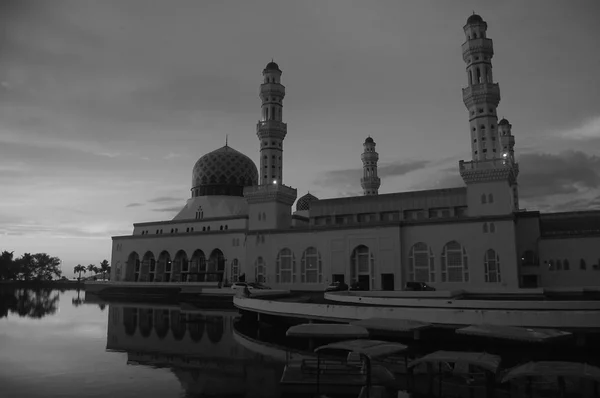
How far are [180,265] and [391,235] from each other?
28.6m

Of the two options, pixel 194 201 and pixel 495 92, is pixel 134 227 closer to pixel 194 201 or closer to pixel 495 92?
pixel 194 201

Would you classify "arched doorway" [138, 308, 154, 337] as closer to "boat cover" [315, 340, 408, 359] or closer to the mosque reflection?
the mosque reflection

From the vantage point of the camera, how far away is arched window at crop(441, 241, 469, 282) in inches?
1474

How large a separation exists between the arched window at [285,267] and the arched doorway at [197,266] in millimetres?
12964

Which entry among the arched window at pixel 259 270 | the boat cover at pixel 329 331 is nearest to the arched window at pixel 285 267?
the arched window at pixel 259 270

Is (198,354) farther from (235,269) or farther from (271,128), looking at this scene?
(271,128)

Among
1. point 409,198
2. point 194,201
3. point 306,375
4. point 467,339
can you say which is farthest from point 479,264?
point 194,201

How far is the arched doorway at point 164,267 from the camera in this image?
57.9 meters

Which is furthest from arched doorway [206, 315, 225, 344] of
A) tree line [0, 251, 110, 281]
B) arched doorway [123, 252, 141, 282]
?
tree line [0, 251, 110, 281]

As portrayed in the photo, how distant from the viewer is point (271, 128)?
48.8m

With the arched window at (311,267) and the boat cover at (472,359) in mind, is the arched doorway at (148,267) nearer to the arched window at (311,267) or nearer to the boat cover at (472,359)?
the arched window at (311,267)

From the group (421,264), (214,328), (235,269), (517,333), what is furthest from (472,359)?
(235,269)

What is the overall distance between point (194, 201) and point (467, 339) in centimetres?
4766

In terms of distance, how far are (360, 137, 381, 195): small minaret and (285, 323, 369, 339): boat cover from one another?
48137 millimetres
